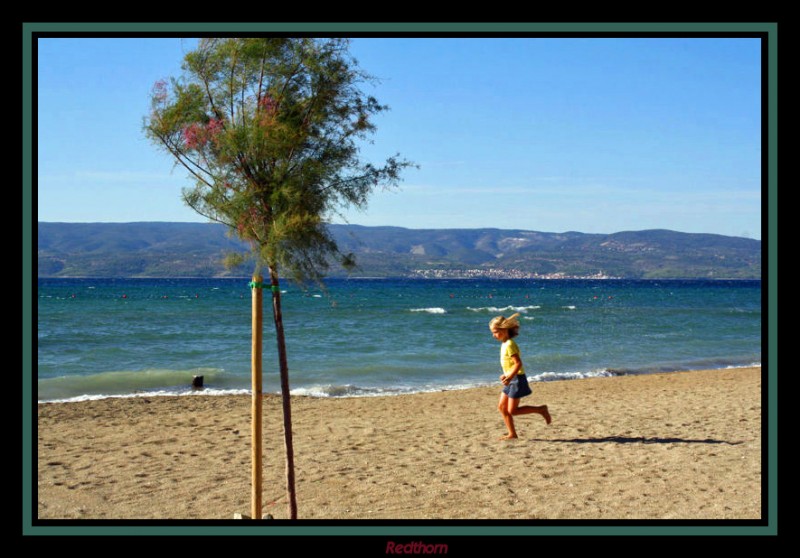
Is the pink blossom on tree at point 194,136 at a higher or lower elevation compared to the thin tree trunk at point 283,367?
higher

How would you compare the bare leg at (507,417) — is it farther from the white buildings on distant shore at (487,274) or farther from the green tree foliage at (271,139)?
the white buildings on distant shore at (487,274)

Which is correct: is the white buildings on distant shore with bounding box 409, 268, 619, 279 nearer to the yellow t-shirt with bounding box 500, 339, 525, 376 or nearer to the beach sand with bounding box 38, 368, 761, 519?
the beach sand with bounding box 38, 368, 761, 519

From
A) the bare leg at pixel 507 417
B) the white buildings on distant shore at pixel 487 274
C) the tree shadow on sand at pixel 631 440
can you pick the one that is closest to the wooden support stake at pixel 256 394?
the bare leg at pixel 507 417

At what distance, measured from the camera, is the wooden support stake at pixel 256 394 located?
5.53 metres

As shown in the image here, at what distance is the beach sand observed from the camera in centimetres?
741

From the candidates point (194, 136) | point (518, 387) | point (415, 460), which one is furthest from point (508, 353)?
point (194, 136)

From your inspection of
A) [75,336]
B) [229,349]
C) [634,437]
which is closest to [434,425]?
[634,437]

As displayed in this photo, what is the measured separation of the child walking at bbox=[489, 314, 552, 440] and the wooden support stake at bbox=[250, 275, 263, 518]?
171 inches

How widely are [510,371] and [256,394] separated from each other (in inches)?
194

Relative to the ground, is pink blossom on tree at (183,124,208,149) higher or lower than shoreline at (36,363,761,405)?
higher

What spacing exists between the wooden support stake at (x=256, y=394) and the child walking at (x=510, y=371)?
4.34m

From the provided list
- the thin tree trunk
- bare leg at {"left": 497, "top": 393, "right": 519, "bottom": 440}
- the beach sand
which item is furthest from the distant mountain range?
the thin tree trunk
